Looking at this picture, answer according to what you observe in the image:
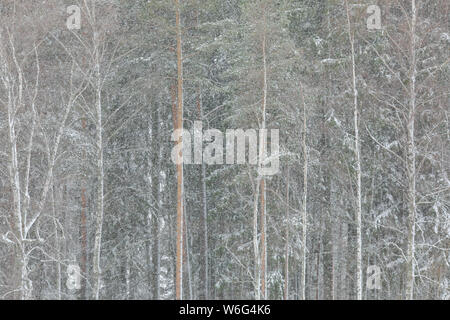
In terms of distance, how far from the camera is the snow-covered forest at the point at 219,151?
13953 mm

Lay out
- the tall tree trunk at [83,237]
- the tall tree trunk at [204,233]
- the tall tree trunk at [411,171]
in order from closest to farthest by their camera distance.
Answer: the tall tree trunk at [411,171] < the tall tree trunk at [83,237] < the tall tree trunk at [204,233]

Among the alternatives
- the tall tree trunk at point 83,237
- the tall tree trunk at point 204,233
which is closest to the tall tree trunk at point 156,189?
the tall tree trunk at point 204,233

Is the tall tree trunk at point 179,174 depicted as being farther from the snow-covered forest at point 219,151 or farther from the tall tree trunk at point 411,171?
Answer: the tall tree trunk at point 411,171

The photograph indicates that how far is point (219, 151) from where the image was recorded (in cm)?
1888

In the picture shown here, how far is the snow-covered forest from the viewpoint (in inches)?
549

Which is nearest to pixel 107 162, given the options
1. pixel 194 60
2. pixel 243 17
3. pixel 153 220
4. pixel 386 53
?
pixel 153 220

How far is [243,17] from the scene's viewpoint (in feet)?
52.6

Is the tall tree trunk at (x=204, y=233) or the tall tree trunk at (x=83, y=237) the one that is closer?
the tall tree trunk at (x=83, y=237)

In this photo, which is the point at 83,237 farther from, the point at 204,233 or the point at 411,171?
the point at 411,171

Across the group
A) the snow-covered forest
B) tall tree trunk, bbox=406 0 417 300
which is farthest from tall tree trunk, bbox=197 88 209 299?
tall tree trunk, bbox=406 0 417 300

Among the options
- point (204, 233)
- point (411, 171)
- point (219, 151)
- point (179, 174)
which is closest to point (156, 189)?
point (204, 233)
